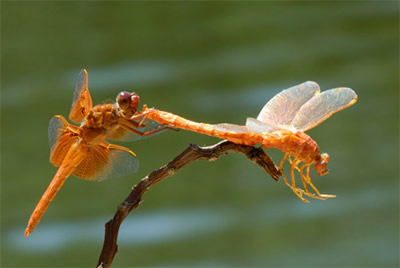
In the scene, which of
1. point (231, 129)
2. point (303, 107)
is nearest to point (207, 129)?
point (231, 129)

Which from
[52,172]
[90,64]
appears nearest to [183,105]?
[90,64]

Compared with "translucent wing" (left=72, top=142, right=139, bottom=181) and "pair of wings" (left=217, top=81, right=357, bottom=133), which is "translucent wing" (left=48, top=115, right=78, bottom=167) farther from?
"pair of wings" (left=217, top=81, right=357, bottom=133)

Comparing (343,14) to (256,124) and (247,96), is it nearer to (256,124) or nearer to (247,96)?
(247,96)

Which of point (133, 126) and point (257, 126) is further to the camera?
point (133, 126)

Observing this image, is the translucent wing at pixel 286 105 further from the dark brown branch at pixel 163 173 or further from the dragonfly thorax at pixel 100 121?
the dragonfly thorax at pixel 100 121

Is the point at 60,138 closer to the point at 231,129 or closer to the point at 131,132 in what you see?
the point at 131,132

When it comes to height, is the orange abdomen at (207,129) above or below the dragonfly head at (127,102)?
below

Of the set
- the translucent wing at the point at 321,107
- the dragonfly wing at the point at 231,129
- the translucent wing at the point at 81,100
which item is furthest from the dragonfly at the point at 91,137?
the translucent wing at the point at 321,107
